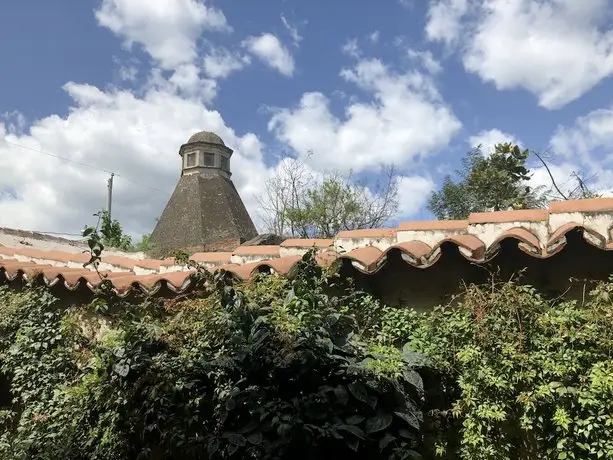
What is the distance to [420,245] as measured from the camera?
4258mm

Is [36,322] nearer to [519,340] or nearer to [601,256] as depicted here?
[519,340]

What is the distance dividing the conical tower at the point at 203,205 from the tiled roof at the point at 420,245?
17204mm

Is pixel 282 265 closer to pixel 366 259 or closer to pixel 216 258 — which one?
pixel 366 259

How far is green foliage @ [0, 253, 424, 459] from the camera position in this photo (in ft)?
11.1

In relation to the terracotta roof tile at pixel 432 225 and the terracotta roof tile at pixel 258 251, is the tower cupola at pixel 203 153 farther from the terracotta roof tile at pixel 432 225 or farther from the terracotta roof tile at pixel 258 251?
the terracotta roof tile at pixel 432 225

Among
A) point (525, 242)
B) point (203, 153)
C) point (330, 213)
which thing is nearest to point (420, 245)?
point (525, 242)

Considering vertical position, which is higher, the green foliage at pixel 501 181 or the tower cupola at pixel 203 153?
the tower cupola at pixel 203 153

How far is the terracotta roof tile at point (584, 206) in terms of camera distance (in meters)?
3.79

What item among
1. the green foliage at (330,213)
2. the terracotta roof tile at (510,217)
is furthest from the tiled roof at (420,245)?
the green foliage at (330,213)

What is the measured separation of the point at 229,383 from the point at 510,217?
253 centimetres

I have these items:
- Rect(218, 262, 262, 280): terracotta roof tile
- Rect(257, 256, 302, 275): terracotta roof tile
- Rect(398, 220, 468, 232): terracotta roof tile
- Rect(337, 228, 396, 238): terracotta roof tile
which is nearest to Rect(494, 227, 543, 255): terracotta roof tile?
Rect(398, 220, 468, 232): terracotta roof tile

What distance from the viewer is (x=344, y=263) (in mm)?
4219

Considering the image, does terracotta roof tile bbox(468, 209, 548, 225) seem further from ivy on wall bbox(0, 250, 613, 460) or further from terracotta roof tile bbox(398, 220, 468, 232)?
ivy on wall bbox(0, 250, 613, 460)

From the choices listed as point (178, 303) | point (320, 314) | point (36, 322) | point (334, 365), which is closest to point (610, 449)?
point (334, 365)
